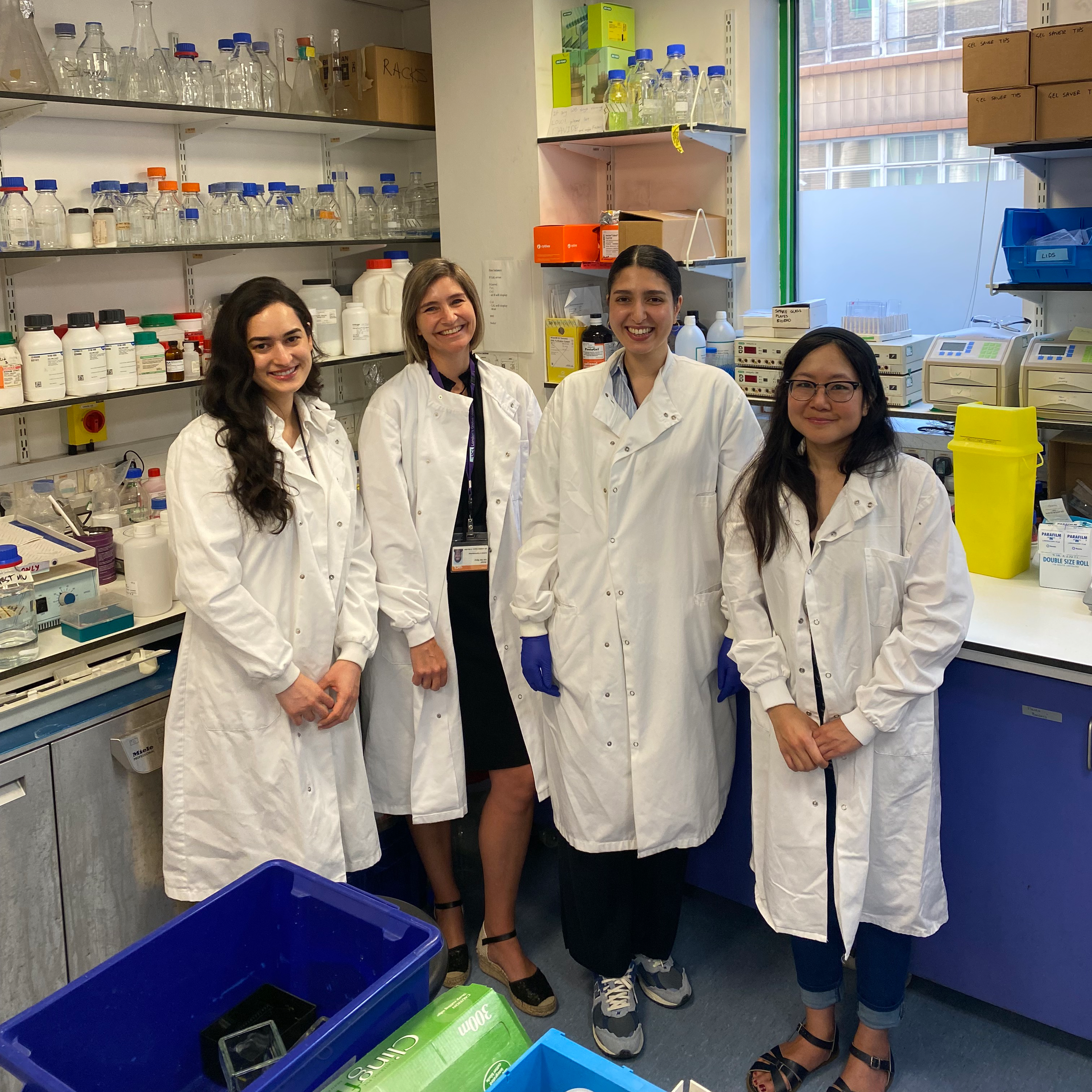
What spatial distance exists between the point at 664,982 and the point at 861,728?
882 mm

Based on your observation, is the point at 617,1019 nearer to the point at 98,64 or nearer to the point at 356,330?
the point at 356,330

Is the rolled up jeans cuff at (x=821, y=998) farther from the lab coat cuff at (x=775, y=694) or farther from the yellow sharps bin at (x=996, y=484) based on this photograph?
the yellow sharps bin at (x=996, y=484)

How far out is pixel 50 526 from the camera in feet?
8.70

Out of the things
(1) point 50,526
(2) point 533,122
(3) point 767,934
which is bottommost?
(3) point 767,934

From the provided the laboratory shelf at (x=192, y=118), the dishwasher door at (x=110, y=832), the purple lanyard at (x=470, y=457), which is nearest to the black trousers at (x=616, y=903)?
the purple lanyard at (x=470, y=457)

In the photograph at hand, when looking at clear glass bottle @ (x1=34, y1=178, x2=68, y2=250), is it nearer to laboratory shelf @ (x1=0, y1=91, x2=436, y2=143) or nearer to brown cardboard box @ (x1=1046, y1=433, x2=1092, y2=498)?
laboratory shelf @ (x1=0, y1=91, x2=436, y2=143)

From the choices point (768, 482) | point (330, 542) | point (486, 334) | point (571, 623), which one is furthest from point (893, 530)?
point (486, 334)

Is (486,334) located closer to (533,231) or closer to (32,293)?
(533,231)

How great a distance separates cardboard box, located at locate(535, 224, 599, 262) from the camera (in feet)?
10.2

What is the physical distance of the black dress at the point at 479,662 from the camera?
2.38 m

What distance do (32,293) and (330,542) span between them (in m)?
1.22

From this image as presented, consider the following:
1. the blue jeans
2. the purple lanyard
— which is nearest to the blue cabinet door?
the blue jeans

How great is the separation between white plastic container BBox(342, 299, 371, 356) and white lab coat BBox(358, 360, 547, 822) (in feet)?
2.99

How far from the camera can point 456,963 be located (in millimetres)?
2500
